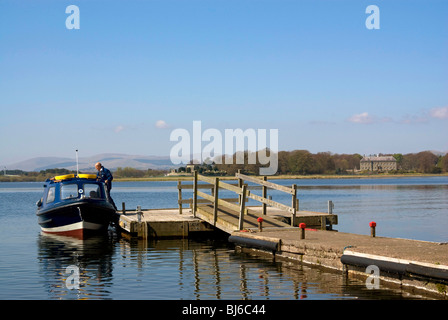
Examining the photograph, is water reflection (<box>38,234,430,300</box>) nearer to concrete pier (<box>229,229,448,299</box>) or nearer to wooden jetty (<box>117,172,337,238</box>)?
concrete pier (<box>229,229,448,299</box>)

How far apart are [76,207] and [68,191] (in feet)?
5.16

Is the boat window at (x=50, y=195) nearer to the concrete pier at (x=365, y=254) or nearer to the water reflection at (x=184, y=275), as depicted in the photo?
the water reflection at (x=184, y=275)

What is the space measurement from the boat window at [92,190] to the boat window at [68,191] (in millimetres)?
445

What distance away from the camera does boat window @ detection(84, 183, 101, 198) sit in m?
26.8

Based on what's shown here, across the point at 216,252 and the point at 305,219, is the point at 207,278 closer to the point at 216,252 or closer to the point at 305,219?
the point at 216,252

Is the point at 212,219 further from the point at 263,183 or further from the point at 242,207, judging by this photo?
the point at 263,183

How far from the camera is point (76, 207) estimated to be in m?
25.4

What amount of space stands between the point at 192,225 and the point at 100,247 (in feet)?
12.4

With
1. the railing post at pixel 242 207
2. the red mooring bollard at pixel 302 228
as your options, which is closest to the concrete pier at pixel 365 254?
the red mooring bollard at pixel 302 228

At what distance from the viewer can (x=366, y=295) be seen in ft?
44.0

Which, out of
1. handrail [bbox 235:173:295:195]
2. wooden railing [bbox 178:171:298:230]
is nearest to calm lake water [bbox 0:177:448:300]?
wooden railing [bbox 178:171:298:230]

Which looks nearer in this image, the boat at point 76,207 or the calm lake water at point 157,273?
the calm lake water at point 157,273

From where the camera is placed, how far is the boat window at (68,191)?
26.3m
